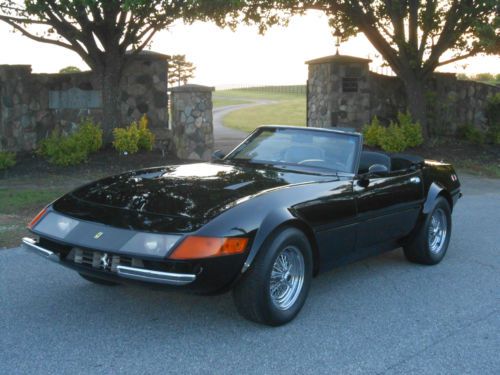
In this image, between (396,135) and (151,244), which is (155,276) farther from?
(396,135)

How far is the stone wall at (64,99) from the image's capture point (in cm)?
1349

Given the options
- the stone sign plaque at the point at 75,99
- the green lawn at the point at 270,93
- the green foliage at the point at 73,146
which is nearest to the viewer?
the green foliage at the point at 73,146

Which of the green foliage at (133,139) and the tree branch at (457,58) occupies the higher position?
the tree branch at (457,58)

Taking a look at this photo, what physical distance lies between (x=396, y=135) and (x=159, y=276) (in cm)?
1288

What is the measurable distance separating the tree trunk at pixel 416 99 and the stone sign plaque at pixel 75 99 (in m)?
7.64

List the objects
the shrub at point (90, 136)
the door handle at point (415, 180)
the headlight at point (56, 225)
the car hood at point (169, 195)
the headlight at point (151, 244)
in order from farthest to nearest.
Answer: the shrub at point (90, 136) < the door handle at point (415, 180) < the headlight at point (56, 225) < the car hood at point (169, 195) < the headlight at point (151, 244)

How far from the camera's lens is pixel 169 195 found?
15.2ft

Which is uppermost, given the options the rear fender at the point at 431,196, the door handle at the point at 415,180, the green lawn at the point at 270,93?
the green lawn at the point at 270,93

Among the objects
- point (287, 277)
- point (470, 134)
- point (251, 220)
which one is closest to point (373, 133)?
point (470, 134)

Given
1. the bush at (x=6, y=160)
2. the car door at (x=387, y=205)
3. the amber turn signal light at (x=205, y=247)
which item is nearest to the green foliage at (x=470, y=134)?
the bush at (x=6, y=160)

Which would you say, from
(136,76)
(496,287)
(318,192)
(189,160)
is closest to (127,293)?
(318,192)

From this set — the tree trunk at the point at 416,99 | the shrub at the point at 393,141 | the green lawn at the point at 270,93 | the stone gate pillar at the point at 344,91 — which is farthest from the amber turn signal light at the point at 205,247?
the green lawn at the point at 270,93

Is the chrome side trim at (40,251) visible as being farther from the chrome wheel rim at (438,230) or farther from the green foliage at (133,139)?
the green foliage at (133,139)

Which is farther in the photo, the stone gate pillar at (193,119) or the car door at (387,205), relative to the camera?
the stone gate pillar at (193,119)
